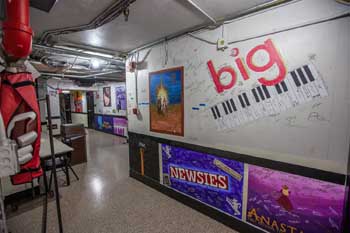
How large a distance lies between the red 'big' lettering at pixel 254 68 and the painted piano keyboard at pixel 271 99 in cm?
6

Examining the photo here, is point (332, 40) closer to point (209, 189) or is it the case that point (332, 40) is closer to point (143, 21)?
point (143, 21)

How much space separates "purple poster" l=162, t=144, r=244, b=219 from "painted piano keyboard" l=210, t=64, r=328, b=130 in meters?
0.49

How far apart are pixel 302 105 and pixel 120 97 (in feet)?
20.2

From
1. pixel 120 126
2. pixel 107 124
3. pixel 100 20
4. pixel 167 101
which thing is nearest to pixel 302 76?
pixel 167 101

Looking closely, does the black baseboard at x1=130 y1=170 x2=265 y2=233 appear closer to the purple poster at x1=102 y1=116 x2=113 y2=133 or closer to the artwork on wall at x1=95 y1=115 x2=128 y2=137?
the artwork on wall at x1=95 y1=115 x2=128 y2=137

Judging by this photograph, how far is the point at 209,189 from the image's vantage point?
209cm

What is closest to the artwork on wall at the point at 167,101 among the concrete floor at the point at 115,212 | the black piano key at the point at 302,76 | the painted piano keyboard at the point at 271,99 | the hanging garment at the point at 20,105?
the painted piano keyboard at the point at 271,99

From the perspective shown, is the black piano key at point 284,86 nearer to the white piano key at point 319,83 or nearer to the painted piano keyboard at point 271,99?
the painted piano keyboard at point 271,99

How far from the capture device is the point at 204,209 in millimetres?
2137

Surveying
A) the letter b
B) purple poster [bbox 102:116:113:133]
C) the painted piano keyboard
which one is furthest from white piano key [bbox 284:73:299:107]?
purple poster [bbox 102:116:113:133]

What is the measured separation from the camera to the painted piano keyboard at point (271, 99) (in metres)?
1.35

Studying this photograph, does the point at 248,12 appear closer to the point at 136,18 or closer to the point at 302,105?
the point at 302,105

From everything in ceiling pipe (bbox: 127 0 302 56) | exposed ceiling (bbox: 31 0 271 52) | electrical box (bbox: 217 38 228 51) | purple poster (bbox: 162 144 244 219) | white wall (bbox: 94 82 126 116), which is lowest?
purple poster (bbox: 162 144 244 219)

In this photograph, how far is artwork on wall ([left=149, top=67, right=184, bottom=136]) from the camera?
2.28 m
